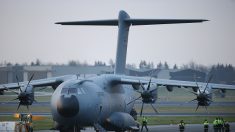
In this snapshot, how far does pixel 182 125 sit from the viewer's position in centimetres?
3350

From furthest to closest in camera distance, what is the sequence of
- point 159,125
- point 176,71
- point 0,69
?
point 176,71, point 0,69, point 159,125

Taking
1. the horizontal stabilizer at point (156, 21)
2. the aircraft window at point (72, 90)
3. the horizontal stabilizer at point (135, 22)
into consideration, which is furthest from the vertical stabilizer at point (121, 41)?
the aircraft window at point (72, 90)

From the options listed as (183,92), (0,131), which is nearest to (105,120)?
(0,131)

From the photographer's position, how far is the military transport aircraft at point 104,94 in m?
24.2

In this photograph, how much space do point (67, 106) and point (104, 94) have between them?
4.30m

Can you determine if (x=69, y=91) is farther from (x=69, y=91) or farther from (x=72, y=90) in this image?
(x=72, y=90)

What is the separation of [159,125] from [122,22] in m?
11.5

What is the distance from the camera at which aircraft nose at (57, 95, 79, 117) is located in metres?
23.5

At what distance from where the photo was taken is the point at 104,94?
27.4 m

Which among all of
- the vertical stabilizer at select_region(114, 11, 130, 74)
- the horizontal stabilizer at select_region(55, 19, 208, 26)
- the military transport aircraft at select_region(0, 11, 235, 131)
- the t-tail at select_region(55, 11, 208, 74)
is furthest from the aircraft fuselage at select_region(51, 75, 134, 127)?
the horizontal stabilizer at select_region(55, 19, 208, 26)

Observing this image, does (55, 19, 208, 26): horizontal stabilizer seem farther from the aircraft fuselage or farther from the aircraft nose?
the aircraft nose

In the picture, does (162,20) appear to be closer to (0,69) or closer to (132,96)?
(132,96)

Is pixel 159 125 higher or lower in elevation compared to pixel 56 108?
lower

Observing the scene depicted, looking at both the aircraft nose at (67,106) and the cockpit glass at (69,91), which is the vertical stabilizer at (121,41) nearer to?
the cockpit glass at (69,91)
